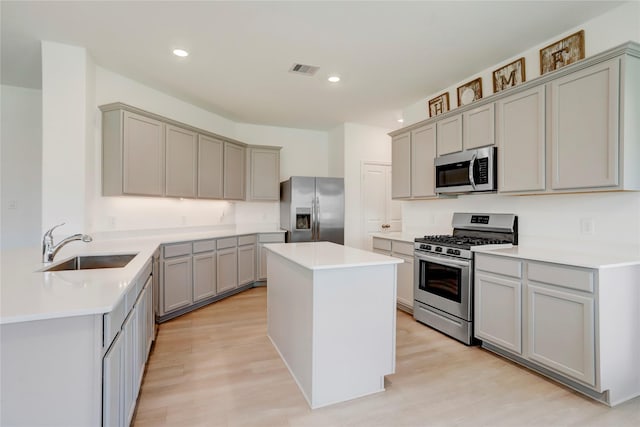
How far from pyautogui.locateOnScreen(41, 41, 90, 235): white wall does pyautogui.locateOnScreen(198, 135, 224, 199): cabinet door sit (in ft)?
4.64

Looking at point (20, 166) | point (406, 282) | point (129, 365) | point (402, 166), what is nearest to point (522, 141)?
point (402, 166)

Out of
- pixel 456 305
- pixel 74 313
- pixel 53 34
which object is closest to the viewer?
pixel 74 313

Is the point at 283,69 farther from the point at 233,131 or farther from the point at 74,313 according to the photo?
the point at 74,313

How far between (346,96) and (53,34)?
3.04 m

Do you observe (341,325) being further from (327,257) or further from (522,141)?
(522,141)

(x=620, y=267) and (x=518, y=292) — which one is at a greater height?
(x=620, y=267)

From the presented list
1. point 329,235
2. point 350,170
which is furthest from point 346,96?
point 329,235

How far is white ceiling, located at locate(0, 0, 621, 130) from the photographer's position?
2.36 metres

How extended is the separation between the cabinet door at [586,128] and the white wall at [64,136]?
4108mm

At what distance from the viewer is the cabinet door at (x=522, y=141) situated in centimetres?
254

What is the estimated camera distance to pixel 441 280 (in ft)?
10.3

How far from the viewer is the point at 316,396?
1960 millimetres

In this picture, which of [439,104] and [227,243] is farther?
[227,243]

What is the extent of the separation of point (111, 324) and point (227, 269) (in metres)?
3.04
